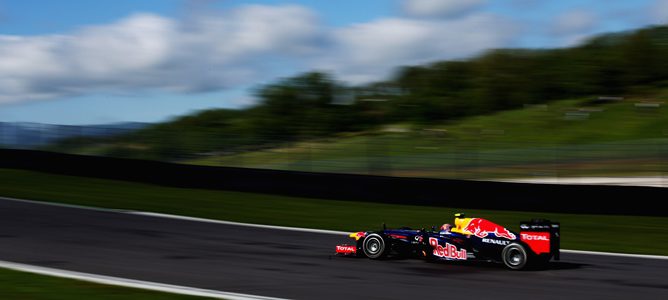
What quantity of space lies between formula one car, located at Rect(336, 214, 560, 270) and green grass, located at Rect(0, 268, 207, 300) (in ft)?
12.5

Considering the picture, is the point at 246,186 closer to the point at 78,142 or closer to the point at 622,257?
the point at 78,142

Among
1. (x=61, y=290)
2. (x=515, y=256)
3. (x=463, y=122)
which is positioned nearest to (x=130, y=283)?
(x=61, y=290)

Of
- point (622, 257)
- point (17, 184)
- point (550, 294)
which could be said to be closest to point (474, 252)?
point (550, 294)

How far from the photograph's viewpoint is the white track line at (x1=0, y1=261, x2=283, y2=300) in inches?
307

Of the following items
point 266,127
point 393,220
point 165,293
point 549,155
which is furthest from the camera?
point 266,127

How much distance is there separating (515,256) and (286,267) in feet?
8.95

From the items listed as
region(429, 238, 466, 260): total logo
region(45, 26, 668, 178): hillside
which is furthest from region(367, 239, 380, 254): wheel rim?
region(45, 26, 668, 178): hillside

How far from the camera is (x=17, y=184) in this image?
20.9 meters

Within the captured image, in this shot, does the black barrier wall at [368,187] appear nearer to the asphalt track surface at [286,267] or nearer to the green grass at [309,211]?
the green grass at [309,211]

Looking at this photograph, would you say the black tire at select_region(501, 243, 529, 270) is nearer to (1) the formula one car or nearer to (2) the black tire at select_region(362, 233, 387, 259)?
(1) the formula one car

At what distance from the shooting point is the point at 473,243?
411 inches

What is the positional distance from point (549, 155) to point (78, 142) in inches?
499

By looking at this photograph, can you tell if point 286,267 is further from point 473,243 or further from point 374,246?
point 473,243

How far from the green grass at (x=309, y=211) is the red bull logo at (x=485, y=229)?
3.50 m
